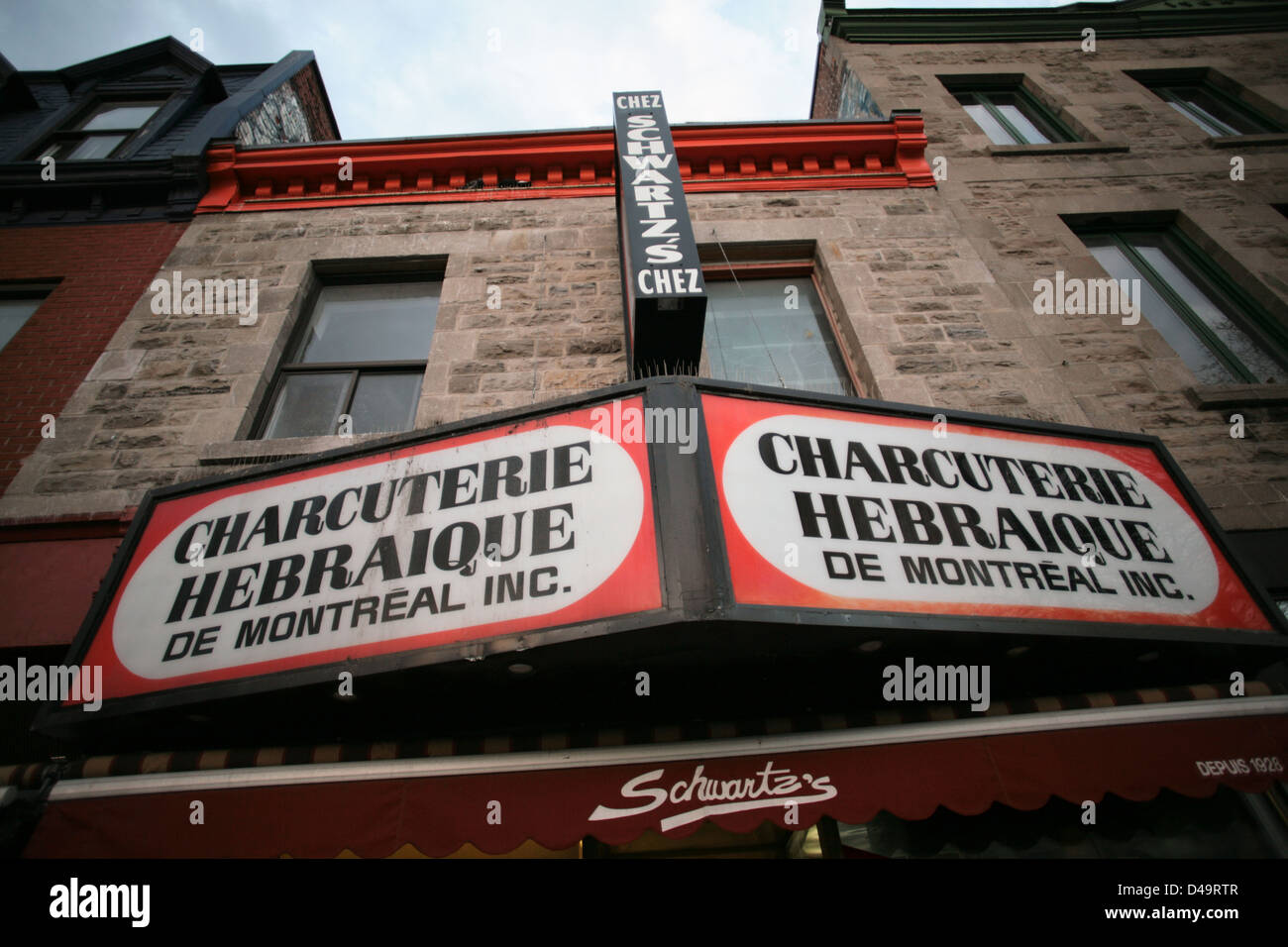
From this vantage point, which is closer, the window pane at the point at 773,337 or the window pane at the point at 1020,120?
the window pane at the point at 773,337

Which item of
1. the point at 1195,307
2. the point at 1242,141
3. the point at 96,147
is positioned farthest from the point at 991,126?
the point at 96,147

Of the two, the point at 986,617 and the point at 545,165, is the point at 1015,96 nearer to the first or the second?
the point at 545,165

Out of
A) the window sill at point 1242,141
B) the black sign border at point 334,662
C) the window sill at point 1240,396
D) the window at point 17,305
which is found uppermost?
the window sill at point 1242,141

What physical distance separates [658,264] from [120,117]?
9543 millimetres

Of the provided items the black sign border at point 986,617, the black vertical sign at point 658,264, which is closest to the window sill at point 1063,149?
the black vertical sign at point 658,264

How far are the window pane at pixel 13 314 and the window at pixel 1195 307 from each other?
11540 millimetres

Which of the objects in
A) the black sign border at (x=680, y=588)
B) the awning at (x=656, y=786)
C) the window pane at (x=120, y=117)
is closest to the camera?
the black sign border at (x=680, y=588)

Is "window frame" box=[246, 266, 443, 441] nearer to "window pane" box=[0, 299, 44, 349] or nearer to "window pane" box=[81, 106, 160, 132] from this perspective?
"window pane" box=[0, 299, 44, 349]

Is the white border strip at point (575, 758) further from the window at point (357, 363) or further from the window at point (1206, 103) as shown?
the window at point (1206, 103)

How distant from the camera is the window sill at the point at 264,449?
4.83 metres

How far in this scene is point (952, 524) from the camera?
332cm

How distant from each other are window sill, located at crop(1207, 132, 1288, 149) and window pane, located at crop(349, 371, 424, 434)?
1043 centimetres

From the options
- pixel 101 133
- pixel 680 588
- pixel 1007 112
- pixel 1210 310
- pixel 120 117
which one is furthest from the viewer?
pixel 1007 112
